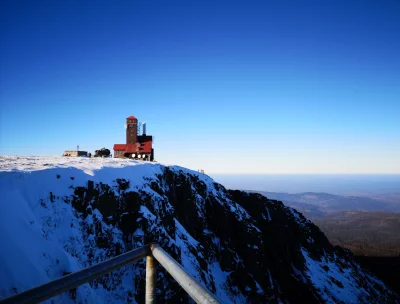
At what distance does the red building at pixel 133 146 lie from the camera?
5059cm

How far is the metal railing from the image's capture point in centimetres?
166

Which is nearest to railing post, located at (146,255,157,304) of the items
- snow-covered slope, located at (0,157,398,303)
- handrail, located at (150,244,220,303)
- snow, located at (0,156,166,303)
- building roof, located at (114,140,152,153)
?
handrail, located at (150,244,220,303)

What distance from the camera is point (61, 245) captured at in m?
13.6

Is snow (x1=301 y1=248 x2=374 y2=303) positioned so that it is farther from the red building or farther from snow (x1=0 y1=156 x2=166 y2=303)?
snow (x1=0 y1=156 x2=166 y2=303)

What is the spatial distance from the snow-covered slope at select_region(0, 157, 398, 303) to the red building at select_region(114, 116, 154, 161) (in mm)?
15749

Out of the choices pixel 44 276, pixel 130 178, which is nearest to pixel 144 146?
pixel 130 178

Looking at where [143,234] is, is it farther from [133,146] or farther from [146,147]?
[133,146]

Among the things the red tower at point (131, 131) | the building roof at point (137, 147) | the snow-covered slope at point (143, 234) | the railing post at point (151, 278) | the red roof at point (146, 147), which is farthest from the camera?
the red tower at point (131, 131)

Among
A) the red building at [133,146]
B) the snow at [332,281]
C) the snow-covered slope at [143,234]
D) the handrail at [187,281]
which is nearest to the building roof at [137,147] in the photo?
the red building at [133,146]

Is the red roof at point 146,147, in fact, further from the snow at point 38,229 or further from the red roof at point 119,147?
the snow at point 38,229

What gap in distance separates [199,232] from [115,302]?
66.5ft

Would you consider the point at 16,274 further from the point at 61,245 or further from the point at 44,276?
the point at 61,245

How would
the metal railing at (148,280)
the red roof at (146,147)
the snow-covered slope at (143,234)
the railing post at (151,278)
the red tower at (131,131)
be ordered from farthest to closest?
the red tower at (131,131) → the red roof at (146,147) → the snow-covered slope at (143,234) → the railing post at (151,278) → the metal railing at (148,280)

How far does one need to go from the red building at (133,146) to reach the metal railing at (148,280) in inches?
1922
